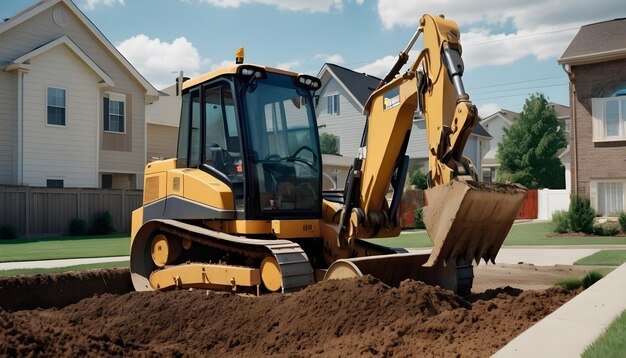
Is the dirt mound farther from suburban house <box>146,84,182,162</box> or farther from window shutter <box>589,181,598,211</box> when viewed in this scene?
suburban house <box>146,84,182,162</box>

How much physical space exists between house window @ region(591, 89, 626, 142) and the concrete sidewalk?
693 inches

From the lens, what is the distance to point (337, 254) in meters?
8.20

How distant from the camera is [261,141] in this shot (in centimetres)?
799

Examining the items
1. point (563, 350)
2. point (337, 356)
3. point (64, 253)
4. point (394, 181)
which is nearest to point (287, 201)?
point (394, 181)

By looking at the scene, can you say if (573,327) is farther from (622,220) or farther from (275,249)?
(622,220)

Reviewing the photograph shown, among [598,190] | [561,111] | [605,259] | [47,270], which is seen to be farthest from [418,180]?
[561,111]

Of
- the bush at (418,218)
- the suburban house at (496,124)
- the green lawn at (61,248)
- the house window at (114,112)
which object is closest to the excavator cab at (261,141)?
the green lawn at (61,248)

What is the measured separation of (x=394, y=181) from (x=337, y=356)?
3.56 meters

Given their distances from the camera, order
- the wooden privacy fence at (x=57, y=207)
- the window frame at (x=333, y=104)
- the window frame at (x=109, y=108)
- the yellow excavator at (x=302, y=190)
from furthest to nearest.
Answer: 1. the window frame at (x=333, y=104)
2. the window frame at (x=109, y=108)
3. the wooden privacy fence at (x=57, y=207)
4. the yellow excavator at (x=302, y=190)

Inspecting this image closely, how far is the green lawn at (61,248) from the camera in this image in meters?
15.0

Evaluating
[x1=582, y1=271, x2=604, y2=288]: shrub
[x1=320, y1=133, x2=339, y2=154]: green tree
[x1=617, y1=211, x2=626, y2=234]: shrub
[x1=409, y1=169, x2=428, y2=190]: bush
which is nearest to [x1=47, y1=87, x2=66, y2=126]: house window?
[x1=409, y1=169, x2=428, y2=190]: bush

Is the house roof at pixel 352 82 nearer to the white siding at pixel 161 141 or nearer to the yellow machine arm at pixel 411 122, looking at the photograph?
the white siding at pixel 161 141

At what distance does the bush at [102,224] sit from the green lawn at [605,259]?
693 inches

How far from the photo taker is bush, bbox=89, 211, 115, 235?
2412 centimetres
